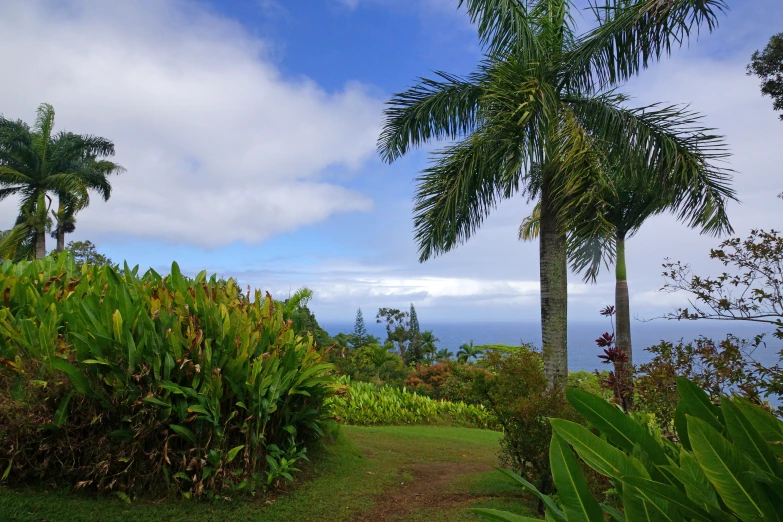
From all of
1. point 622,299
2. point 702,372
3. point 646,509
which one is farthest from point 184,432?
point 622,299

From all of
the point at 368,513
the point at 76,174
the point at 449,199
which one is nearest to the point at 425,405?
the point at 449,199

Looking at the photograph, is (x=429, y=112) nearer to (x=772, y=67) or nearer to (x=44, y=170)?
(x=772, y=67)

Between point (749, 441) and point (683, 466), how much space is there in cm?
18

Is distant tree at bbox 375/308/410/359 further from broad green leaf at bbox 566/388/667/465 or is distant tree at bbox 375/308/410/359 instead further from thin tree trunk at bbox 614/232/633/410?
broad green leaf at bbox 566/388/667/465

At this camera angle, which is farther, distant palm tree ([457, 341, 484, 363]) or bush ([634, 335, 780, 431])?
distant palm tree ([457, 341, 484, 363])

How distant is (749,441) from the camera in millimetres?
1410

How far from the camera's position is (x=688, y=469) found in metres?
1.44

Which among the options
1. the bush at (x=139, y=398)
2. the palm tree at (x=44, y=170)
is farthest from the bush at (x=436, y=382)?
the palm tree at (x=44, y=170)

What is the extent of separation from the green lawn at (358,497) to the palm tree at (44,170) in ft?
79.6

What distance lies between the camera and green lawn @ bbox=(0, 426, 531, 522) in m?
3.83

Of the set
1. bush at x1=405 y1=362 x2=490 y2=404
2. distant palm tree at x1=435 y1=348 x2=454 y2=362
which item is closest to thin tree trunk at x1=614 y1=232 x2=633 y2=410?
bush at x1=405 y1=362 x2=490 y2=404

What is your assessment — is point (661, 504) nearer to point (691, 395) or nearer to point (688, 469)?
point (688, 469)

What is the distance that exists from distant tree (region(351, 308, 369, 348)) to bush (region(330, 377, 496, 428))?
26.1ft

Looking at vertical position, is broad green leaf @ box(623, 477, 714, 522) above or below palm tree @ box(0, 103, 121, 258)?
below
